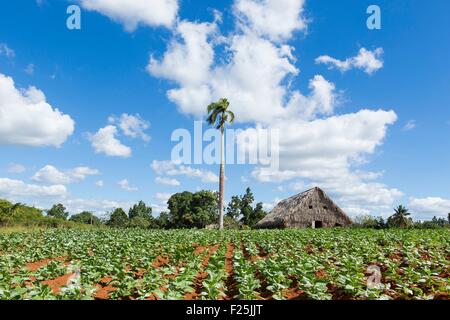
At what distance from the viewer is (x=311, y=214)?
35688mm

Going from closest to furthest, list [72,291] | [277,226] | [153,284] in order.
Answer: [72,291] → [153,284] → [277,226]

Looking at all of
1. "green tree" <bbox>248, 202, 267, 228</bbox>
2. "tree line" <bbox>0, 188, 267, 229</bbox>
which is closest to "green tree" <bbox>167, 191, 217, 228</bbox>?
"tree line" <bbox>0, 188, 267, 229</bbox>

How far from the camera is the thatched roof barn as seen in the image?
3488 centimetres

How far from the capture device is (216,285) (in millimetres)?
6535

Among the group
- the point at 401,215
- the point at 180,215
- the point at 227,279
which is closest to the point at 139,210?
the point at 180,215

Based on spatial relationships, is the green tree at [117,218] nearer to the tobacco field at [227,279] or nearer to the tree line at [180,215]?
the tree line at [180,215]

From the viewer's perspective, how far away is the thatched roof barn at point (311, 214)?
→ 1373 inches

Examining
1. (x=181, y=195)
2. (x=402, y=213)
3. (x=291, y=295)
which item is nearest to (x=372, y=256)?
(x=291, y=295)

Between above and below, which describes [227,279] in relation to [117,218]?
below

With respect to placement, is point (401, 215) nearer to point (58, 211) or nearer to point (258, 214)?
point (258, 214)

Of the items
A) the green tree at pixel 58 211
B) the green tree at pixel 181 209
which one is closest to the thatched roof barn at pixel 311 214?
the green tree at pixel 181 209

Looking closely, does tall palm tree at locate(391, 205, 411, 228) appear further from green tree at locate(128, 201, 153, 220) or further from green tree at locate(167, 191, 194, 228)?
green tree at locate(128, 201, 153, 220)
